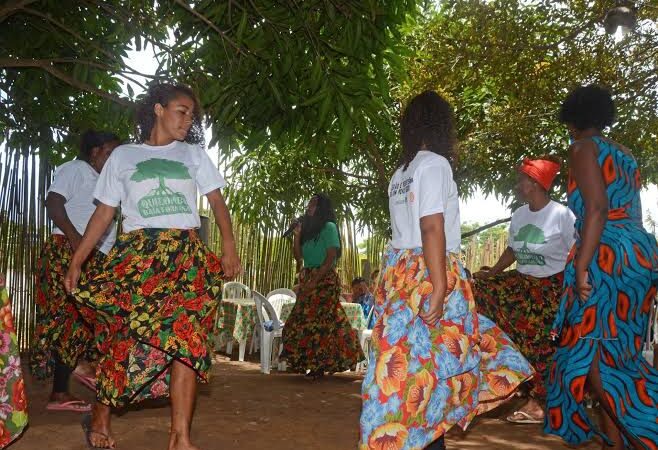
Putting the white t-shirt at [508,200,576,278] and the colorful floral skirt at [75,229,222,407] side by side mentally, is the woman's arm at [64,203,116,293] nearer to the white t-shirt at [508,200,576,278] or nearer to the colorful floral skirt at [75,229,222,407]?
the colorful floral skirt at [75,229,222,407]

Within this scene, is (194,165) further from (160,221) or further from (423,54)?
(423,54)

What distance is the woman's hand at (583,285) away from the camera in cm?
367

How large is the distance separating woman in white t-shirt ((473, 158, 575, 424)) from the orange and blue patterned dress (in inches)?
61.3

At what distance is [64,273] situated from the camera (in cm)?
546

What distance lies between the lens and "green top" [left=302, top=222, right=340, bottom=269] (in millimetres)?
7723

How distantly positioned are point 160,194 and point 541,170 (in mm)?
2800

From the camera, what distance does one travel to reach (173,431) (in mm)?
3711

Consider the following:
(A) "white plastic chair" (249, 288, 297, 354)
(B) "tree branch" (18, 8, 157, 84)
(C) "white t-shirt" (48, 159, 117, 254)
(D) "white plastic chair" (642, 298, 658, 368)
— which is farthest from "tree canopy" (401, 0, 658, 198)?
(C) "white t-shirt" (48, 159, 117, 254)

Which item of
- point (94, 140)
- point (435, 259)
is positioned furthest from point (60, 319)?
point (435, 259)

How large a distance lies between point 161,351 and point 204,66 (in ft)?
8.89

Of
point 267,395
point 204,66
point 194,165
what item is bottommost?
point 267,395

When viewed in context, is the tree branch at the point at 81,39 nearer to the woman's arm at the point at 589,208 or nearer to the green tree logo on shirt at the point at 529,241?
the green tree logo on shirt at the point at 529,241

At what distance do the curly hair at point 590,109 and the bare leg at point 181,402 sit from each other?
218 centimetres

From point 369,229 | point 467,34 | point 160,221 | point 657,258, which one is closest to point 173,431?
point 160,221
